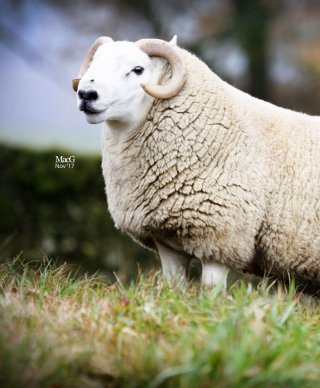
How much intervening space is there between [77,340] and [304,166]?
2273 millimetres

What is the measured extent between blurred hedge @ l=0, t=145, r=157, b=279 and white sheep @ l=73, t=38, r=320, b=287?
371 centimetres

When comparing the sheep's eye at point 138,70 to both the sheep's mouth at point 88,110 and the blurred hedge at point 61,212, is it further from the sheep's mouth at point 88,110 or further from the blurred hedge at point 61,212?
the blurred hedge at point 61,212

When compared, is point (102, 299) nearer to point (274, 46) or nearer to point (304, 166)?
point (304, 166)

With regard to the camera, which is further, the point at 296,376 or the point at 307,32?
the point at 307,32

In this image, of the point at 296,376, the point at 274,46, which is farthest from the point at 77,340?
the point at 274,46

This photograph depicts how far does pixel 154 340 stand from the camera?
3658mm

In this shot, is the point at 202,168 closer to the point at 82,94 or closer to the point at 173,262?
the point at 173,262

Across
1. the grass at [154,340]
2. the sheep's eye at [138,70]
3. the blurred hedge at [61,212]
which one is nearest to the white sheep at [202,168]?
the sheep's eye at [138,70]

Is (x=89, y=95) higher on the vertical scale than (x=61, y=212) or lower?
higher

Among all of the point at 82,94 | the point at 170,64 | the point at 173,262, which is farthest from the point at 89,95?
the point at 173,262

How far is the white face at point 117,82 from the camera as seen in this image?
478 cm

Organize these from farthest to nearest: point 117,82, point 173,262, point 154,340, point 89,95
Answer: point 173,262 → point 117,82 → point 89,95 → point 154,340

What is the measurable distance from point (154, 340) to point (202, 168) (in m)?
1.65

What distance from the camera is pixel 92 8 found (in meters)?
16.6
